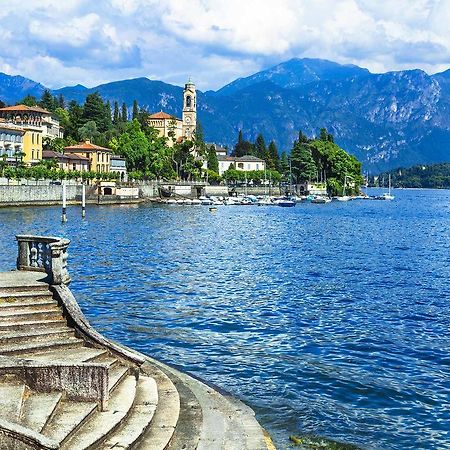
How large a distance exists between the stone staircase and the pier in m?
0.02

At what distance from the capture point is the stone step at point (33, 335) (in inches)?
596

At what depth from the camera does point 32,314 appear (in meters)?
16.4

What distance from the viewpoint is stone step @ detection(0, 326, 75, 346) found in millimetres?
15126

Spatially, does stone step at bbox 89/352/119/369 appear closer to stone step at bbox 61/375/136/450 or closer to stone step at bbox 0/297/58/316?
stone step at bbox 61/375/136/450

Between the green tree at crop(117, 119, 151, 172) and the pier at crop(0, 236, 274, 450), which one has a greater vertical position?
the green tree at crop(117, 119, 151, 172)

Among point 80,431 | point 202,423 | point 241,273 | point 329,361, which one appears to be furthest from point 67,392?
point 241,273

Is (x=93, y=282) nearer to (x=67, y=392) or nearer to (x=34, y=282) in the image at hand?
(x=34, y=282)

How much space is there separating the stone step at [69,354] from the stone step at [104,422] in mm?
1396

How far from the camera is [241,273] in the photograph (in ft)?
144

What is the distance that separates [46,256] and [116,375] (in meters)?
7.19

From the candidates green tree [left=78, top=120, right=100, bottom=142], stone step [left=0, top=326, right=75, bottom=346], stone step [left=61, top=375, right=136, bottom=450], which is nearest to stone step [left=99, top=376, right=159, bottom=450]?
stone step [left=61, top=375, right=136, bottom=450]

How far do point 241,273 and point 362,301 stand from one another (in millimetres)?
12141

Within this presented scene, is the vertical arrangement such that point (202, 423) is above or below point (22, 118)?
below

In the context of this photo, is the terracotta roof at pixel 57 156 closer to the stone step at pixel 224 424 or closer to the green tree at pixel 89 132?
the green tree at pixel 89 132
